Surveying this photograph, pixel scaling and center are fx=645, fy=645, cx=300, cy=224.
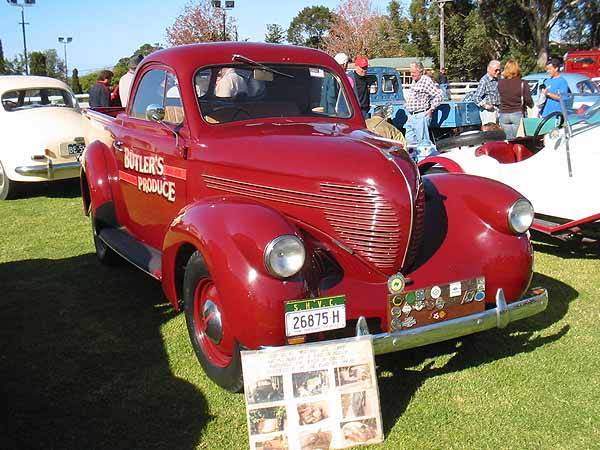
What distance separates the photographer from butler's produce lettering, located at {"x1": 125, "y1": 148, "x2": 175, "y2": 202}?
4.47 meters

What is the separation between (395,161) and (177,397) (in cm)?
176

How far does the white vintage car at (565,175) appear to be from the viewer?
221 inches

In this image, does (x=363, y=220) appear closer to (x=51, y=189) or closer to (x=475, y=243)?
(x=475, y=243)

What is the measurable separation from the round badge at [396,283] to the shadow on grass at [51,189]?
7731 millimetres

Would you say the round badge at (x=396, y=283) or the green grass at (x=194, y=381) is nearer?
the green grass at (x=194, y=381)

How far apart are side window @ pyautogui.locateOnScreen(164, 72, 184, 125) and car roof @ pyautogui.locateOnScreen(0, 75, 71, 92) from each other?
6.73 meters

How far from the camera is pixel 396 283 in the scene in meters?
3.43

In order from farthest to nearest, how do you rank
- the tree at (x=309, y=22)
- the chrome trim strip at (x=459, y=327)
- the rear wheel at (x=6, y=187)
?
the tree at (x=309, y=22)
the rear wheel at (x=6, y=187)
the chrome trim strip at (x=459, y=327)

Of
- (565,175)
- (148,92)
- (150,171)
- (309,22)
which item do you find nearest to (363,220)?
(150,171)

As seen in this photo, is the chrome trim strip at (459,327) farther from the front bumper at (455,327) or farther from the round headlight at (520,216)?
the round headlight at (520,216)

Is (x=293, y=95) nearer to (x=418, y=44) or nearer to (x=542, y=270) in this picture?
(x=542, y=270)

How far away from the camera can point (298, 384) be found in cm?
289

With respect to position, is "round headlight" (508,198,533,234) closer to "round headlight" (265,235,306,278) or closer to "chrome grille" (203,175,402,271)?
"chrome grille" (203,175,402,271)

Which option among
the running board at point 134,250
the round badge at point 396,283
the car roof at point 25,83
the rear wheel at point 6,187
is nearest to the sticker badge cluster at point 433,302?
the round badge at point 396,283
